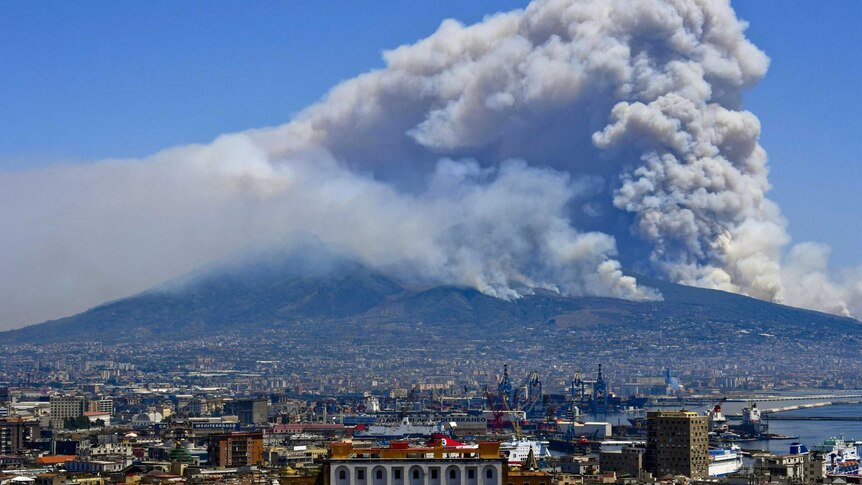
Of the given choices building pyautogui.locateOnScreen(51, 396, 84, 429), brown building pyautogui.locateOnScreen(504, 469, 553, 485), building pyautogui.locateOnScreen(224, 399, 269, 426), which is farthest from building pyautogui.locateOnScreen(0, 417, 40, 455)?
brown building pyautogui.locateOnScreen(504, 469, 553, 485)

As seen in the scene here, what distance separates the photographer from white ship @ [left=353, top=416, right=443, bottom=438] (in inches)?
4737

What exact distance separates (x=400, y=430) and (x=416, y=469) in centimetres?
8596

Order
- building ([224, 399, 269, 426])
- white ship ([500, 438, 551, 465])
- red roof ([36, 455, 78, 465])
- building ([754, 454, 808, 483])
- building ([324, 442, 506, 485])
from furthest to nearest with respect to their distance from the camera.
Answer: building ([224, 399, 269, 426])
white ship ([500, 438, 551, 465])
red roof ([36, 455, 78, 465])
building ([754, 454, 808, 483])
building ([324, 442, 506, 485])

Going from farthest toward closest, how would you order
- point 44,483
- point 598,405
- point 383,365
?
point 383,365 < point 598,405 < point 44,483

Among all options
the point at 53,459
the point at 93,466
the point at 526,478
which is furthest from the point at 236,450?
the point at 526,478

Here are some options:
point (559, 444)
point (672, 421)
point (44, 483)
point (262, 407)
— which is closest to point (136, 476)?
point (44, 483)

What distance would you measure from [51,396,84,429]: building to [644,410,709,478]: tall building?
61.1m

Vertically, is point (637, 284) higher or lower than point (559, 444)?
higher

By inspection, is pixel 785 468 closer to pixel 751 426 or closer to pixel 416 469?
pixel 416 469

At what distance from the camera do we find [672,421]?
74.1 m

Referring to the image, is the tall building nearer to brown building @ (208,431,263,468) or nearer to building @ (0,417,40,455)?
brown building @ (208,431,263,468)

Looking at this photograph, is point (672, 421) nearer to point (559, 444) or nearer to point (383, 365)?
point (559, 444)

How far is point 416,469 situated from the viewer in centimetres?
3759

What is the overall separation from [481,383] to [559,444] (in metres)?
64.1
